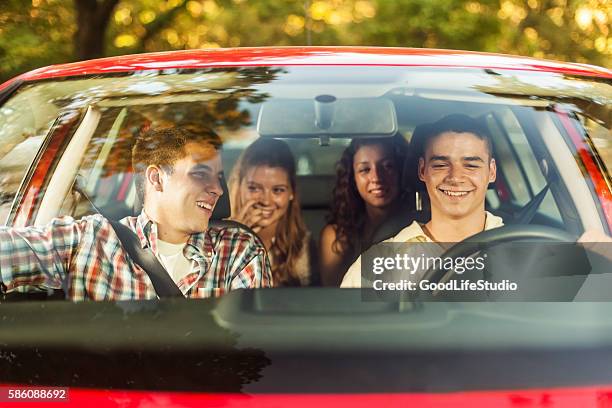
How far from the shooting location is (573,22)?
2547cm

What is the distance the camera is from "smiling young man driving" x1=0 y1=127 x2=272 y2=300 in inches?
74.6

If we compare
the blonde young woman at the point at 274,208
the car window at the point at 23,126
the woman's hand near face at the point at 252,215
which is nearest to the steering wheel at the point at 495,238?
the blonde young woman at the point at 274,208

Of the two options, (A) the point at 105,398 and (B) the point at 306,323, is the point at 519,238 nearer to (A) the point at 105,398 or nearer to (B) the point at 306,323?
(B) the point at 306,323

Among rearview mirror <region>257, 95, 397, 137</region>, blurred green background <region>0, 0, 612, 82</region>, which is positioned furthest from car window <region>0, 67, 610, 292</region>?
blurred green background <region>0, 0, 612, 82</region>

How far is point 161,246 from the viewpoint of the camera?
1.93 m

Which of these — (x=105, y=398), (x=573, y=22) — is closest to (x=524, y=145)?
(x=105, y=398)

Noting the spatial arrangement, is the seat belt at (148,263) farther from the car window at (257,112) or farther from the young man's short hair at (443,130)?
the young man's short hair at (443,130)

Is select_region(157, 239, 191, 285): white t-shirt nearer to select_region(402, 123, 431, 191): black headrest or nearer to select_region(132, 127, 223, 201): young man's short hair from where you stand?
select_region(132, 127, 223, 201): young man's short hair

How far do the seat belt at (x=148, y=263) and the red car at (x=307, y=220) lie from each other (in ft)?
0.11

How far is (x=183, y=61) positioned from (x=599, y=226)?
3.72ft

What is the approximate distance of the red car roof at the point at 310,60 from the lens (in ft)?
7.40

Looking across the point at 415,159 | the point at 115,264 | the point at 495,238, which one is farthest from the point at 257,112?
the point at 495,238

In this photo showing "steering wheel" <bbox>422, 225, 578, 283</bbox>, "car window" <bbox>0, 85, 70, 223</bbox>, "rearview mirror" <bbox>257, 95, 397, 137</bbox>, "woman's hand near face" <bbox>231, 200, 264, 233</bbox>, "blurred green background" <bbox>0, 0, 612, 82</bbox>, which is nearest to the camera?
"steering wheel" <bbox>422, 225, 578, 283</bbox>

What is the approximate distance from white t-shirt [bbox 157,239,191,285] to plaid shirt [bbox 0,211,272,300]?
11 mm
